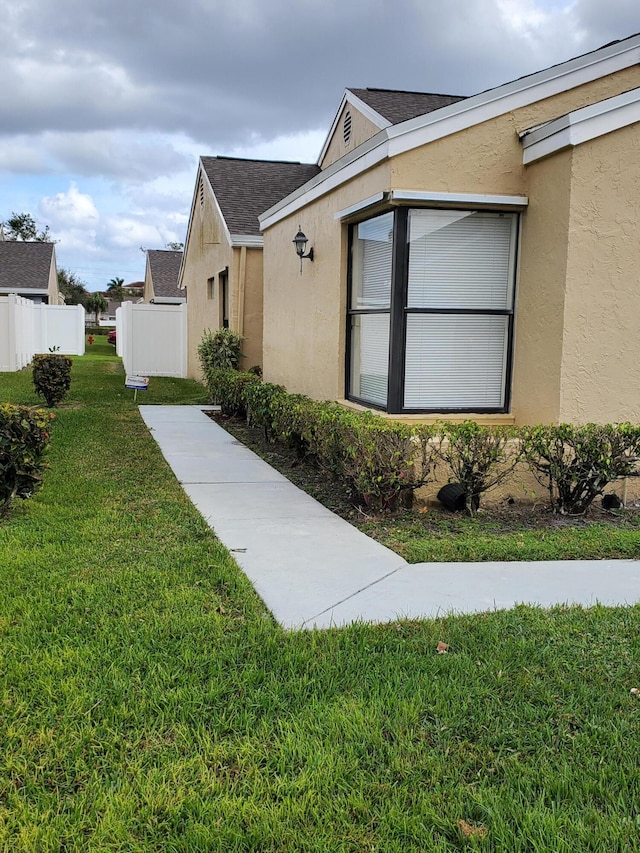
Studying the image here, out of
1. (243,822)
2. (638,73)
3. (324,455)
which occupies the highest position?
(638,73)

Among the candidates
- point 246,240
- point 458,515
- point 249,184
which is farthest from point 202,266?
point 458,515

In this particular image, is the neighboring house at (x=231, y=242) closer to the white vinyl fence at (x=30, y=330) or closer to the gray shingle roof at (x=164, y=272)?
the white vinyl fence at (x=30, y=330)

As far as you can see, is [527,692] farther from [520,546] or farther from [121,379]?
[121,379]

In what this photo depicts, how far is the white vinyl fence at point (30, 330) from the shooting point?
1908 centimetres

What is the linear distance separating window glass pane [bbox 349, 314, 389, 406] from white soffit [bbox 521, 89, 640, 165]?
2199 millimetres

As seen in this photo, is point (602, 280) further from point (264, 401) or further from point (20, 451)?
point (20, 451)

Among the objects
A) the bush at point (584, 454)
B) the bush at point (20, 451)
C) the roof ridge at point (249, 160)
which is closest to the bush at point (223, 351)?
the roof ridge at point (249, 160)

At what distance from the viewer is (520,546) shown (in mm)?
5465

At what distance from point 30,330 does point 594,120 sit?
19653 mm

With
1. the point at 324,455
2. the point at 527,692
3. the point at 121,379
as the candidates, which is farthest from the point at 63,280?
the point at 527,692

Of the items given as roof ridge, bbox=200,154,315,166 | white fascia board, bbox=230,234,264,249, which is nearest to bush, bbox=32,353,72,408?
white fascia board, bbox=230,234,264,249

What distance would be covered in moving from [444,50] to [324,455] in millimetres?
7811

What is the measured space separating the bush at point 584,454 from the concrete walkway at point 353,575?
109 cm

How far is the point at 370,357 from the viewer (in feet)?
25.7
